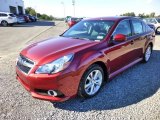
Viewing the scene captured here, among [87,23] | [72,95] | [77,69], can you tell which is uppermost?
[87,23]

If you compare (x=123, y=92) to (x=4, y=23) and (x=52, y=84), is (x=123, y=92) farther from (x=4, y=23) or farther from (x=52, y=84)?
(x=4, y=23)

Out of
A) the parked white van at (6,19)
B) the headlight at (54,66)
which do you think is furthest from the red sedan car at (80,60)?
the parked white van at (6,19)

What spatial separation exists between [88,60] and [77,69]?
329 mm

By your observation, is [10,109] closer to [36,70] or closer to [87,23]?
[36,70]

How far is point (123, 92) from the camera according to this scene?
4.34 metres

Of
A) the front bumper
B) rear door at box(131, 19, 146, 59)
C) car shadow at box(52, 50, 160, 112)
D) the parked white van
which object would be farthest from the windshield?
the parked white van

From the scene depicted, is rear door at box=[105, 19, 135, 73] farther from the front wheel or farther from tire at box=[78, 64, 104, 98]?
the front wheel

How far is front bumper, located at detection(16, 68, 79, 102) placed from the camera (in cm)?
336

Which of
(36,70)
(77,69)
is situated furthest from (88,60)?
(36,70)

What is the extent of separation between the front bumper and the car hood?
30cm

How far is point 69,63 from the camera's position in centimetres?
346

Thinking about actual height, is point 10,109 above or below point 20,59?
below

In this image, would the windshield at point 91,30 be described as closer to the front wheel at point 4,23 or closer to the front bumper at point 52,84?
the front bumper at point 52,84

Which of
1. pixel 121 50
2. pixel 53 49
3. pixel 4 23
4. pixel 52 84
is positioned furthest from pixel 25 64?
pixel 4 23
